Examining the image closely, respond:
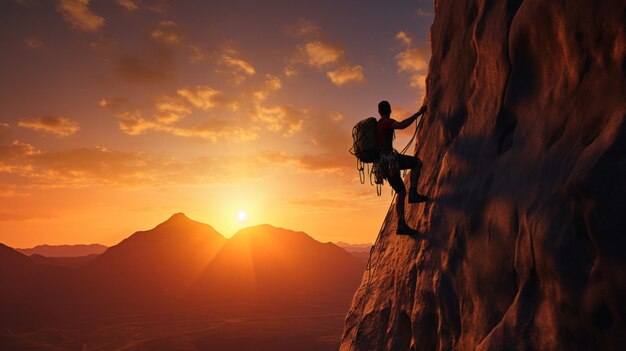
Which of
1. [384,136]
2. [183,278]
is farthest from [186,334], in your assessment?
[384,136]

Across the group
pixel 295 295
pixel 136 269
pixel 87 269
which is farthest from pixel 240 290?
pixel 87 269

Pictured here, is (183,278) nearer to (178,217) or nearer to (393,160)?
(178,217)

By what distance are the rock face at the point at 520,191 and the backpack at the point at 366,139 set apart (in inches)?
54.0

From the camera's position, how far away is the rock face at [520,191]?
3.77m

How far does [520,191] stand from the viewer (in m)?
4.97

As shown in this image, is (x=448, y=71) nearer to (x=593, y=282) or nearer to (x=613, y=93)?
(x=613, y=93)

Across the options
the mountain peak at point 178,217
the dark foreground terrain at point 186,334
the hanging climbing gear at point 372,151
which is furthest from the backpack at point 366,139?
the mountain peak at point 178,217

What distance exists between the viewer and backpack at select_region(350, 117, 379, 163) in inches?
299

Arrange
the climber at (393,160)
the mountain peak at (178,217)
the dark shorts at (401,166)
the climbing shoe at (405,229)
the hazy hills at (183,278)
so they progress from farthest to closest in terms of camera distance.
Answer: the mountain peak at (178,217) → the hazy hills at (183,278) → the climbing shoe at (405,229) → the dark shorts at (401,166) → the climber at (393,160)

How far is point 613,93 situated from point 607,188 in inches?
40.8

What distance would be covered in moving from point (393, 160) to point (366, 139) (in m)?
0.67

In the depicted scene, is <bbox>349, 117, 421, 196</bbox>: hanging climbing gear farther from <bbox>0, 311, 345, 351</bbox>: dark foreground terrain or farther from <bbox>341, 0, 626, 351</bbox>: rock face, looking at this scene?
<bbox>0, 311, 345, 351</bbox>: dark foreground terrain

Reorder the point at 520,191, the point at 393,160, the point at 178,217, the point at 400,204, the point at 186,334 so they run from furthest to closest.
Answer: the point at 178,217
the point at 186,334
the point at 400,204
the point at 393,160
the point at 520,191

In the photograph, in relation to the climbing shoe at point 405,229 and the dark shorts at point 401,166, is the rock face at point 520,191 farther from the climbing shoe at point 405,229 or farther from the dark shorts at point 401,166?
the dark shorts at point 401,166
